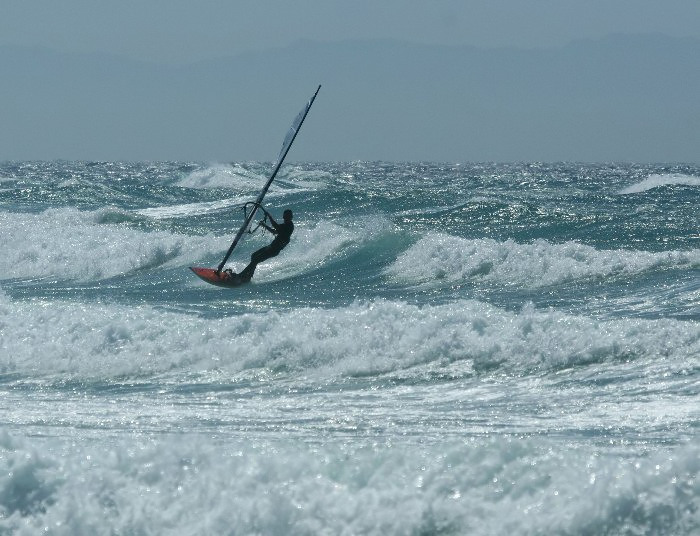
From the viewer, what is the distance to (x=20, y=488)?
7840 millimetres

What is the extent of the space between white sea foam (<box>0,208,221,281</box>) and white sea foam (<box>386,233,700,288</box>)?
21.6 ft

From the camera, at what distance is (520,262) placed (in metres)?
20.4

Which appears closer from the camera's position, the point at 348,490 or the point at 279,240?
the point at 348,490

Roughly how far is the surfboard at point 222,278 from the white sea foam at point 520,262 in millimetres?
3488

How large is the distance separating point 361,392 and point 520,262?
971cm

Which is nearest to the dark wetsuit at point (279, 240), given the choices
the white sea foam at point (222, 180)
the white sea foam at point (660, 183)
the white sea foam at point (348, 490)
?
the white sea foam at point (348, 490)

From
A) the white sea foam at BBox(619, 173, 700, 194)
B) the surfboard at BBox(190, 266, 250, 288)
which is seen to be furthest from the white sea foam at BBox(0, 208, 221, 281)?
the white sea foam at BBox(619, 173, 700, 194)

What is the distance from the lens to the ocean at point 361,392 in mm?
7473

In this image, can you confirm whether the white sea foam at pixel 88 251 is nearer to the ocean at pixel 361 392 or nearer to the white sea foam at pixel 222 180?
the ocean at pixel 361 392

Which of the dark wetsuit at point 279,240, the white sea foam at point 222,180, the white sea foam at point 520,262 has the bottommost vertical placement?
the white sea foam at point 520,262

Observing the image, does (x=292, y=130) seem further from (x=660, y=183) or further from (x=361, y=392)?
(x=660, y=183)

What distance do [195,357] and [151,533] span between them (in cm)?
581

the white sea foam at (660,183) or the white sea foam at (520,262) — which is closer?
the white sea foam at (520,262)

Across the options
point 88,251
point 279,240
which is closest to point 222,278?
point 279,240
